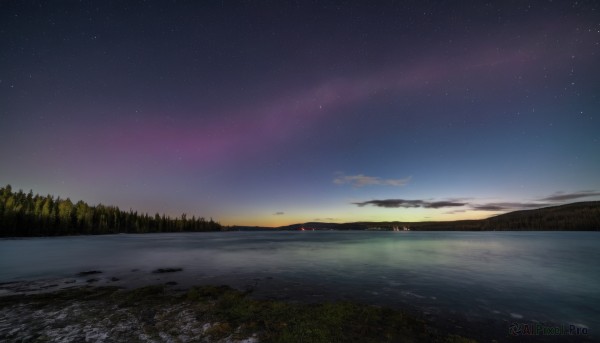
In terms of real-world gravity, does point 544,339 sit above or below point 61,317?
below

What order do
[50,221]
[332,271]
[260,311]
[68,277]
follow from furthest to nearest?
[50,221] → [332,271] → [68,277] → [260,311]

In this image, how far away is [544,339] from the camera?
11.1 meters

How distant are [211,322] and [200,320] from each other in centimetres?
63

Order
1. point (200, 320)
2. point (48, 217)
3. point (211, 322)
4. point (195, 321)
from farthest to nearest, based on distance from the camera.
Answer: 1. point (48, 217)
2. point (200, 320)
3. point (195, 321)
4. point (211, 322)

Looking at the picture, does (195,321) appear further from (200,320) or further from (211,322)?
(211,322)

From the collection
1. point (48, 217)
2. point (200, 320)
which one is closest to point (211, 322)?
point (200, 320)

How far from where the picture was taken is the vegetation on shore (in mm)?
9977

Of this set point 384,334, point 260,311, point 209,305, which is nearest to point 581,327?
point 384,334

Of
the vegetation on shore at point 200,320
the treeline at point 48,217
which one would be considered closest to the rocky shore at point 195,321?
the vegetation on shore at point 200,320

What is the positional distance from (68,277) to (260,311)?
70.0ft

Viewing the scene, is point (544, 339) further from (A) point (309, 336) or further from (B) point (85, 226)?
(B) point (85, 226)

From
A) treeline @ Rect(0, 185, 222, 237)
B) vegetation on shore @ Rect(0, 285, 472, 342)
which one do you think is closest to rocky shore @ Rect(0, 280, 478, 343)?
vegetation on shore @ Rect(0, 285, 472, 342)

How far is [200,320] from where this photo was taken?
11625 mm

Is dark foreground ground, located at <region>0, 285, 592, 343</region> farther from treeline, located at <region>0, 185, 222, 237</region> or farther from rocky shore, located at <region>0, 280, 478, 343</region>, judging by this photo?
treeline, located at <region>0, 185, 222, 237</region>
